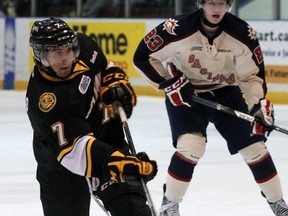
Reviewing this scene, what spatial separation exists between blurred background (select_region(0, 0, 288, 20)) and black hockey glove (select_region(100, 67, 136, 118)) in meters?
6.37

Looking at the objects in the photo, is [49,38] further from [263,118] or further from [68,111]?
[263,118]

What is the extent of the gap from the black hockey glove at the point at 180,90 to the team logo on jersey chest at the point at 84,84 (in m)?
1.18

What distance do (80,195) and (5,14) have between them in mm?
8763

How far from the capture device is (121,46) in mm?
10383

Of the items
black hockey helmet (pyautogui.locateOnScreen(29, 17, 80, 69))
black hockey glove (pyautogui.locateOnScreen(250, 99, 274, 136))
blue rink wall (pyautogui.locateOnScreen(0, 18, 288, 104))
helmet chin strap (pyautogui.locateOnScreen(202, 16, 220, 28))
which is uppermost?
black hockey helmet (pyautogui.locateOnScreen(29, 17, 80, 69))

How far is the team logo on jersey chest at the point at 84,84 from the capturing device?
9.92 ft

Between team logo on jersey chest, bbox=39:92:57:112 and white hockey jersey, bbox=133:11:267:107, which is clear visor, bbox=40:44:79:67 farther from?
white hockey jersey, bbox=133:11:267:107

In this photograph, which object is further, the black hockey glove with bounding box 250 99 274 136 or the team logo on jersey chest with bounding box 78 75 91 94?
the black hockey glove with bounding box 250 99 274 136

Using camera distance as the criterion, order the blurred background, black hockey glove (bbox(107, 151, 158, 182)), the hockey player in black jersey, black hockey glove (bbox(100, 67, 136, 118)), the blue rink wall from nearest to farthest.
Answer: black hockey glove (bbox(107, 151, 158, 182)) → the hockey player in black jersey → black hockey glove (bbox(100, 67, 136, 118)) → the blue rink wall → the blurred background

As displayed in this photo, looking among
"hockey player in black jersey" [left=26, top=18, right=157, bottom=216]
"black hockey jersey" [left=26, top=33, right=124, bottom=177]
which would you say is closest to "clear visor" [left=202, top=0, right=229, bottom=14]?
"hockey player in black jersey" [left=26, top=18, right=157, bottom=216]

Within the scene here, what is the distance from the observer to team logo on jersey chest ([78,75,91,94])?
3.02m

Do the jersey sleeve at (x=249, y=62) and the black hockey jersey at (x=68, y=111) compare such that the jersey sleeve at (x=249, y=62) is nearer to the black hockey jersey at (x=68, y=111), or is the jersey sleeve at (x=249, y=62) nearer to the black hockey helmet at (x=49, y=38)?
the black hockey jersey at (x=68, y=111)

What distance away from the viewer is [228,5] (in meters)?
4.16

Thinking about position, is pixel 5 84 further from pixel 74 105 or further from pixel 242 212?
pixel 74 105
